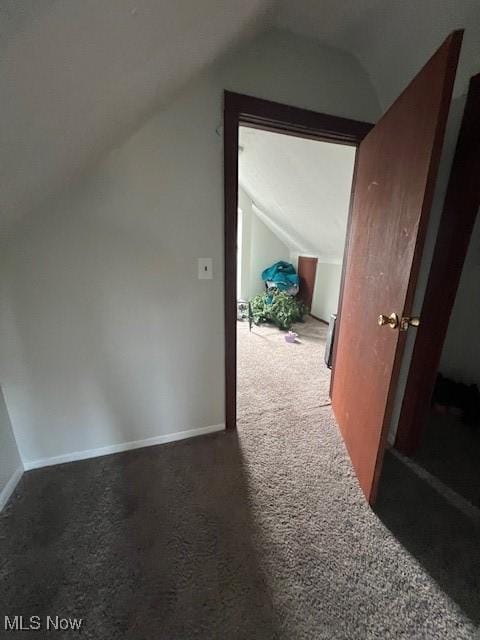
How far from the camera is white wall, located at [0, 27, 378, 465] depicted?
1133 millimetres

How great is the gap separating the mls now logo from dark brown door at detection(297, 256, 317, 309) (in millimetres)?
3979

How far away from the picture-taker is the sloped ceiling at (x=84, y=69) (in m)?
0.40

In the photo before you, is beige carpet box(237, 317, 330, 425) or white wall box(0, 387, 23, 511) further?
beige carpet box(237, 317, 330, 425)

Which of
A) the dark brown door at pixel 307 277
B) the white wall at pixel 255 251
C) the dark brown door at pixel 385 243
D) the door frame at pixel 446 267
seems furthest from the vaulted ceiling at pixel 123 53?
the white wall at pixel 255 251

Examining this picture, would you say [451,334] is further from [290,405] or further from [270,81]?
[270,81]

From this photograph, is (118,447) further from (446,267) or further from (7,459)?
(446,267)

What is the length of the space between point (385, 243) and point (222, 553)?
1.46 meters

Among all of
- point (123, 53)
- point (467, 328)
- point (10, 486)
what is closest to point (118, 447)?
point (10, 486)

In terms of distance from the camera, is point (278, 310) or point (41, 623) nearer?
point (41, 623)

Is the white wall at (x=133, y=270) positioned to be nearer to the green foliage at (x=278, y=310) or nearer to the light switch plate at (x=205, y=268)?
the light switch plate at (x=205, y=268)

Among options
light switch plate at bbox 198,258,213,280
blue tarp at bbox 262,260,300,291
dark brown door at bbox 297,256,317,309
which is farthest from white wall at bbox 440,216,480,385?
blue tarp at bbox 262,260,300,291

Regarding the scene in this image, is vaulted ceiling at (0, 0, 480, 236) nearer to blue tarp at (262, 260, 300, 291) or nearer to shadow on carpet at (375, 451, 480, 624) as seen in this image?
shadow on carpet at (375, 451, 480, 624)

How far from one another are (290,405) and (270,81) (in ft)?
6.50

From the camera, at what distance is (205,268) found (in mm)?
1342
